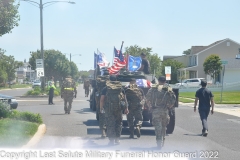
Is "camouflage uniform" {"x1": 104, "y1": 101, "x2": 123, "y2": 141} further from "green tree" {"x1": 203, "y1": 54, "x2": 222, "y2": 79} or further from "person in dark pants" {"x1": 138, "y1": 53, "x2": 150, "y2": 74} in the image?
"green tree" {"x1": 203, "y1": 54, "x2": 222, "y2": 79}

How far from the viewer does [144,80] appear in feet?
47.5

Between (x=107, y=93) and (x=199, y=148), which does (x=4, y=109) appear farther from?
(x=199, y=148)

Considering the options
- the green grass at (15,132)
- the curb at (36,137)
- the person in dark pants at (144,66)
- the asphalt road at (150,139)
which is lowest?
the asphalt road at (150,139)

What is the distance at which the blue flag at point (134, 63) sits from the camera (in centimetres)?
1606

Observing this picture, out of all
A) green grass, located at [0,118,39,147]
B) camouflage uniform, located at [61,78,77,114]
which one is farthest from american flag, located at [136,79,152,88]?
camouflage uniform, located at [61,78,77,114]

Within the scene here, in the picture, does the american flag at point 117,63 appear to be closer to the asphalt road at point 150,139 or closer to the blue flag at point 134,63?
the blue flag at point 134,63

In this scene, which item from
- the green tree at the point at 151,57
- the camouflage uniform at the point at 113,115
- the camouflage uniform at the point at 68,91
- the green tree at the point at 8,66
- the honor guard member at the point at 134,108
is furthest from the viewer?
the green tree at the point at 8,66

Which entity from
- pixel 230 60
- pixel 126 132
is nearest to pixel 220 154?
pixel 126 132

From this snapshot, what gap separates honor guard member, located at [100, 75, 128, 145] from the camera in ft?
37.4

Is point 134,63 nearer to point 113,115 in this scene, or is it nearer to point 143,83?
point 143,83

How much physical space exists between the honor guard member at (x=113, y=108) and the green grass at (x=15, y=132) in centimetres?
201

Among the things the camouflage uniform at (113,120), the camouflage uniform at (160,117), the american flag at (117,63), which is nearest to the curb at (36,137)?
the camouflage uniform at (113,120)

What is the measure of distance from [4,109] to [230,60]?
1854 inches

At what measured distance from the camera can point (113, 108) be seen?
11.5m
